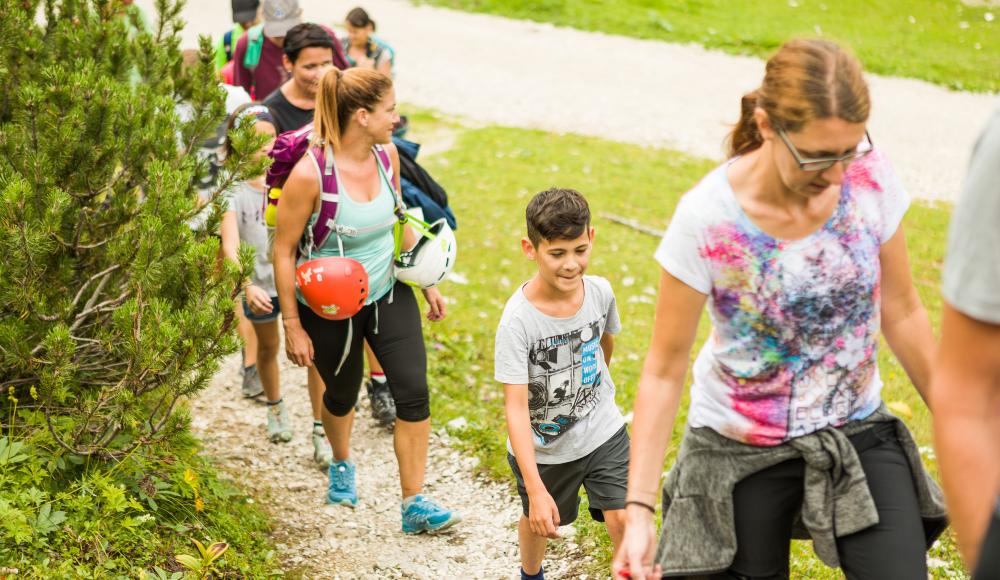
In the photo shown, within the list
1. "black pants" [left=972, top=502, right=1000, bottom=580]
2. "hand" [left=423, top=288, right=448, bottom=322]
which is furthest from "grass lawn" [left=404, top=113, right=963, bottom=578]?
"black pants" [left=972, top=502, right=1000, bottom=580]

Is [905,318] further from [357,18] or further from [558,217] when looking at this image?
[357,18]

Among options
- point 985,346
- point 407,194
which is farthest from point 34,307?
point 985,346

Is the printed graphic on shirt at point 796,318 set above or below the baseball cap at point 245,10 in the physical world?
above

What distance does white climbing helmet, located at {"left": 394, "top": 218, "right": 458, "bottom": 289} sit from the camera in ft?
17.6

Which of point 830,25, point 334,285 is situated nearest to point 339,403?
point 334,285

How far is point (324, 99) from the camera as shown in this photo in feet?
16.5

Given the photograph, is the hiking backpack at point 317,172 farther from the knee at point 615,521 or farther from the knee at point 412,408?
the knee at point 615,521

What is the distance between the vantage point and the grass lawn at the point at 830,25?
2047 centimetres

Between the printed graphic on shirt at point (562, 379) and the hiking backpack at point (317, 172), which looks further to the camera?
the hiking backpack at point (317, 172)

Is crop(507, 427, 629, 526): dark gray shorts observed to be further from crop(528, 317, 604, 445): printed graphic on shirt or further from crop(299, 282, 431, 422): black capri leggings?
crop(299, 282, 431, 422): black capri leggings

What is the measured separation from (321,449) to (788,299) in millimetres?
4054

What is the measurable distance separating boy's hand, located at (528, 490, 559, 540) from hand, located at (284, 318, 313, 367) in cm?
172

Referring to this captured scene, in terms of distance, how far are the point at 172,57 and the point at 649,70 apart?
1546 centimetres

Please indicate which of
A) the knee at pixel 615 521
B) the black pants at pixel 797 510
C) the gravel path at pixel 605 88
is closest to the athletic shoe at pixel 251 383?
the knee at pixel 615 521
